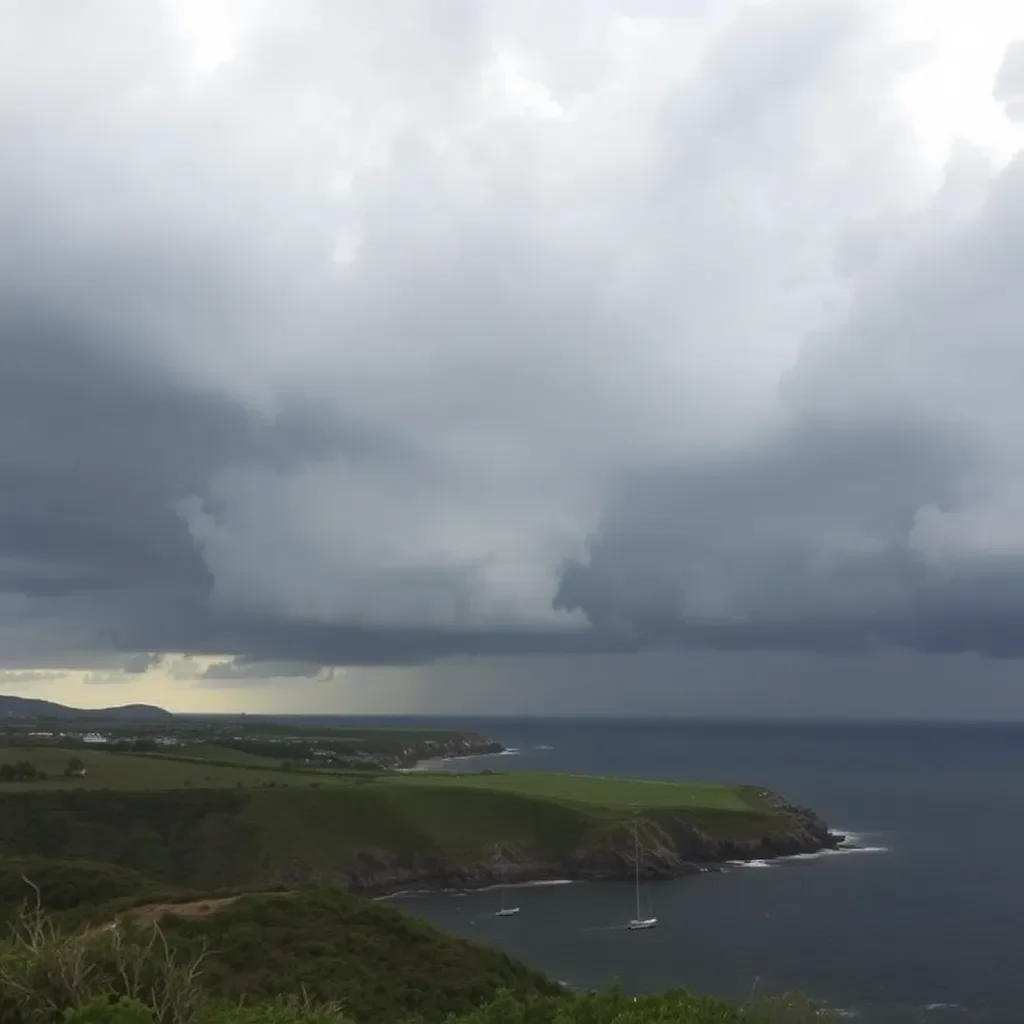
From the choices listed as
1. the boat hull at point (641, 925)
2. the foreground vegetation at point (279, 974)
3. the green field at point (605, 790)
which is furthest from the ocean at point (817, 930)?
the foreground vegetation at point (279, 974)

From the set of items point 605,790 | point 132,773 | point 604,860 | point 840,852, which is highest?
point 132,773

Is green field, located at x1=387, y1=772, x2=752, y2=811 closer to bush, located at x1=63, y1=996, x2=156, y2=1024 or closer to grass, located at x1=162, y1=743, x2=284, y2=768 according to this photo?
grass, located at x1=162, y1=743, x2=284, y2=768

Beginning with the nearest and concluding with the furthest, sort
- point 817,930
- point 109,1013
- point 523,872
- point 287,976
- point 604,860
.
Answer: point 109,1013 < point 287,976 < point 817,930 < point 523,872 < point 604,860

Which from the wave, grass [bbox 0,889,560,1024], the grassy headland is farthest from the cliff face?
grass [bbox 0,889,560,1024]

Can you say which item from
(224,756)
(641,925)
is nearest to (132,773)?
(224,756)

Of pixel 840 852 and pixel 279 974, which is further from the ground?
pixel 279 974

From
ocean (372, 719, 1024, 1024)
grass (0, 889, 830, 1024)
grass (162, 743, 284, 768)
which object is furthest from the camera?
grass (162, 743, 284, 768)

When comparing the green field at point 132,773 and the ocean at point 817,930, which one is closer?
the ocean at point 817,930

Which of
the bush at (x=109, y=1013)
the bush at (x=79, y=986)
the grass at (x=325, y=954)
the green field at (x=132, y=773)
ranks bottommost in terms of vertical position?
the green field at (x=132, y=773)

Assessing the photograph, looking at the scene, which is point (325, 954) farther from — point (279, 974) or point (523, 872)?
point (523, 872)

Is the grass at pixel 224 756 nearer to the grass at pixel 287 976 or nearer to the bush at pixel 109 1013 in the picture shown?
the grass at pixel 287 976
